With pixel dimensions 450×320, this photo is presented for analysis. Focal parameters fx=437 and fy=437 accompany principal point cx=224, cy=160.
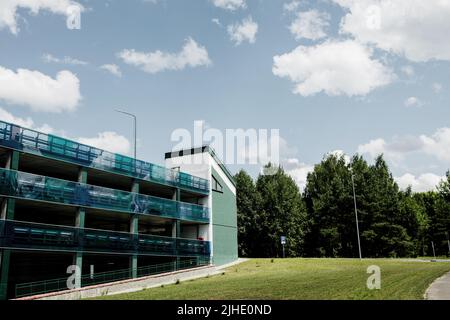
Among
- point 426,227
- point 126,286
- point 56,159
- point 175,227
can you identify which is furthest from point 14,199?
point 426,227

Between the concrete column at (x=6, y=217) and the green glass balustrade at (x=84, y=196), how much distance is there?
46cm

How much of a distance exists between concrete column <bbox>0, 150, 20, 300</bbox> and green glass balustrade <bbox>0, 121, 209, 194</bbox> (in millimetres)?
690

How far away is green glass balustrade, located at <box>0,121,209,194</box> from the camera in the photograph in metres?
24.7

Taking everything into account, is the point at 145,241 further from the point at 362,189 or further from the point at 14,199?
the point at 362,189

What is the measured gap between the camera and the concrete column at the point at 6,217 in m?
22.6

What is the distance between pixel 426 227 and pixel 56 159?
234 ft

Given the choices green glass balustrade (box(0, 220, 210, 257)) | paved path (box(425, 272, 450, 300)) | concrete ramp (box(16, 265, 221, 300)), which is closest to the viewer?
paved path (box(425, 272, 450, 300))

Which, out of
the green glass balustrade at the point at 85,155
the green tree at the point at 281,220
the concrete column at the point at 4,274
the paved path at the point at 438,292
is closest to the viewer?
the paved path at the point at 438,292

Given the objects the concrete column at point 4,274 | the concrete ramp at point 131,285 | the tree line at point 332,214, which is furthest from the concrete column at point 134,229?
the tree line at point 332,214

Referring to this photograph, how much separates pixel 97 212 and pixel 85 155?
447 centimetres

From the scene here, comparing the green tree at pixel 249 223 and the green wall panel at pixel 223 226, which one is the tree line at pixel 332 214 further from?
the green wall panel at pixel 223 226

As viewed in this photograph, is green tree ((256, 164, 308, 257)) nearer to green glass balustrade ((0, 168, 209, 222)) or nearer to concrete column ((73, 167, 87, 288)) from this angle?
green glass balustrade ((0, 168, 209, 222))

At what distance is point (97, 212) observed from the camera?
31.0m

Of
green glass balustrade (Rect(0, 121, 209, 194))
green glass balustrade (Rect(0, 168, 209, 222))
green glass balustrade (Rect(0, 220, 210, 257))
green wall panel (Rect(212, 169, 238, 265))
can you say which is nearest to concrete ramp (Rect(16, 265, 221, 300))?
green glass balustrade (Rect(0, 220, 210, 257))
